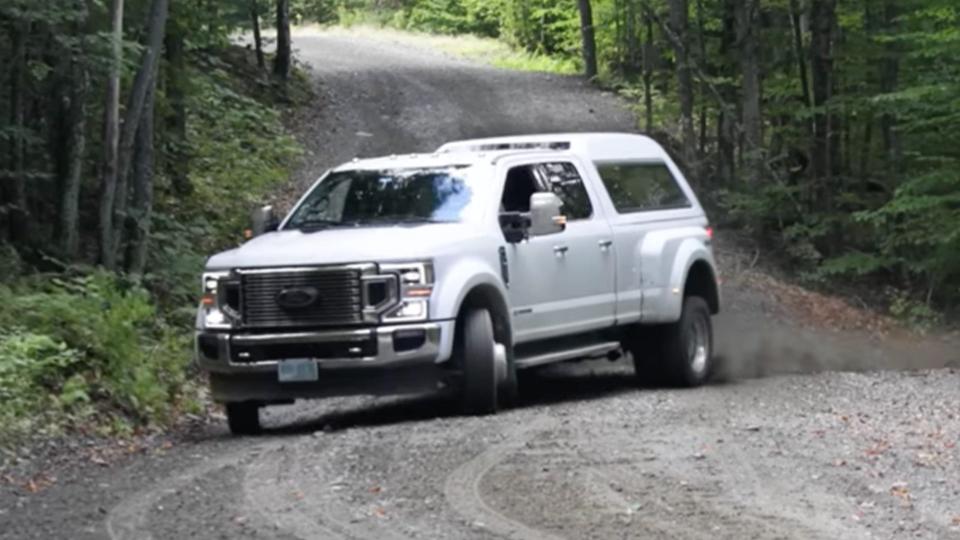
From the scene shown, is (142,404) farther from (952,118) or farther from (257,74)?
(257,74)

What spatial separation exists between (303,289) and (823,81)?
16955 millimetres

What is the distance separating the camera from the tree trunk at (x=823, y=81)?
26250 millimetres

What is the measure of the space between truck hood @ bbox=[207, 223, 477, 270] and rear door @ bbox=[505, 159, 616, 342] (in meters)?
0.87

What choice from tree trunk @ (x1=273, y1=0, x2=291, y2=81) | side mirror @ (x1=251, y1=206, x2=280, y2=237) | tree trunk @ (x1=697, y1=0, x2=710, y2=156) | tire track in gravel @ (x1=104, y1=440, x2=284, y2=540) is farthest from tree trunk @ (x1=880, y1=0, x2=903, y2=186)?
tire track in gravel @ (x1=104, y1=440, x2=284, y2=540)

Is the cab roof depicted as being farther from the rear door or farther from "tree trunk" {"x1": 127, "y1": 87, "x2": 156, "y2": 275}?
"tree trunk" {"x1": 127, "y1": 87, "x2": 156, "y2": 275}

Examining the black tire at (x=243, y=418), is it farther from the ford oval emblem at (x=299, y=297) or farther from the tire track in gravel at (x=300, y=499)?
the tire track in gravel at (x=300, y=499)

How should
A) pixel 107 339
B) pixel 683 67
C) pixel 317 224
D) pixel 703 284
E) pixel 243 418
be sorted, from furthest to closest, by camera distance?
1. pixel 683 67
2. pixel 703 284
3. pixel 107 339
4. pixel 317 224
5. pixel 243 418

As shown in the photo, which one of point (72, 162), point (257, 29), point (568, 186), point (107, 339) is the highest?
point (257, 29)

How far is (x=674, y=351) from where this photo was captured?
14.6 m

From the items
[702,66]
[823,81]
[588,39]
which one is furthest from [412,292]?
[588,39]

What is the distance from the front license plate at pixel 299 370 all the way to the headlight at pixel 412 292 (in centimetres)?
65

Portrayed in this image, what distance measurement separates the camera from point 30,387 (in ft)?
39.5

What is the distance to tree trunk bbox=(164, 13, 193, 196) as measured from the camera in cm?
2055

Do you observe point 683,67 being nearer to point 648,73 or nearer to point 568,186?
point 648,73
